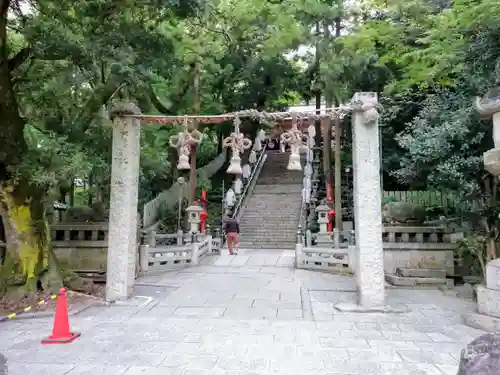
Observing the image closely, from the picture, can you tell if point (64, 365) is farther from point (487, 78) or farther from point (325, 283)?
point (487, 78)

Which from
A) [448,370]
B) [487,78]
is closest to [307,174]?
[487,78]

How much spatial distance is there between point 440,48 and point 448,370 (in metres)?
7.92

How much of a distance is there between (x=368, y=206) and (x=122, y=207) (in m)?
5.15

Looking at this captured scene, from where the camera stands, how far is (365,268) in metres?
7.71

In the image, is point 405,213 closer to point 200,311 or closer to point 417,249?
point 417,249

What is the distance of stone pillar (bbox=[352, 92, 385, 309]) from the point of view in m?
7.67

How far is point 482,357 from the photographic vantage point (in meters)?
2.70

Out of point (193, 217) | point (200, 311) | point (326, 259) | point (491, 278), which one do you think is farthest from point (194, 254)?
point (491, 278)

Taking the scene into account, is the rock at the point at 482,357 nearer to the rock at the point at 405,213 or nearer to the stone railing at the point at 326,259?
the stone railing at the point at 326,259

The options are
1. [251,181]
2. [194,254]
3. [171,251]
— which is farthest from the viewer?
[251,181]

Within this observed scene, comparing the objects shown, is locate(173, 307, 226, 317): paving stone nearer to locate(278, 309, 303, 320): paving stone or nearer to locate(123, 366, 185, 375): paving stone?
locate(278, 309, 303, 320): paving stone

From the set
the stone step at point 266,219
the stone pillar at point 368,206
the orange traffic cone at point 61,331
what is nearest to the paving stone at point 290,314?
the stone pillar at point 368,206

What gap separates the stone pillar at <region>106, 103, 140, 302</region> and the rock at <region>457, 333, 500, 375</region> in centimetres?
689

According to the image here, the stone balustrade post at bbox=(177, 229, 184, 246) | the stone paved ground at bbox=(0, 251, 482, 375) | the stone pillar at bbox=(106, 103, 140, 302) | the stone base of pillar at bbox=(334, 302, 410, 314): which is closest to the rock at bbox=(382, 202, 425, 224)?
the stone paved ground at bbox=(0, 251, 482, 375)
